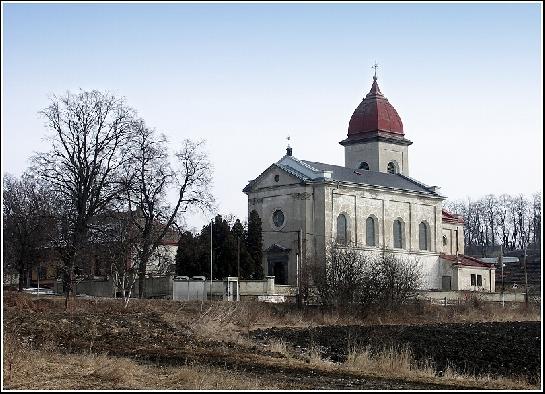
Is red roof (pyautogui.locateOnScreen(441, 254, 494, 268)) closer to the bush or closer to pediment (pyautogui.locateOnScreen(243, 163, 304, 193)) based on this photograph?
pediment (pyautogui.locateOnScreen(243, 163, 304, 193))

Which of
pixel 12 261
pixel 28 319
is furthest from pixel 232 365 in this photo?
pixel 12 261

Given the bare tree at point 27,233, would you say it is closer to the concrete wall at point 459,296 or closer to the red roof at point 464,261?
the concrete wall at point 459,296

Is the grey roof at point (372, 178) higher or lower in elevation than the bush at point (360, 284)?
higher

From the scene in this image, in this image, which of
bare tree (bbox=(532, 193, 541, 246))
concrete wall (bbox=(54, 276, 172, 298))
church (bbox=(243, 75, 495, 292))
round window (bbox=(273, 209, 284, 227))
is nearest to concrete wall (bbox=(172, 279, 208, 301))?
concrete wall (bbox=(54, 276, 172, 298))

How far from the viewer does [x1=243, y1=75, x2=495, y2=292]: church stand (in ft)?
185

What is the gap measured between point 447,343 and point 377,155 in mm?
41300

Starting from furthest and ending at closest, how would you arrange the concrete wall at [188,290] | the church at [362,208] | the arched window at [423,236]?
the arched window at [423,236] → the church at [362,208] → the concrete wall at [188,290]

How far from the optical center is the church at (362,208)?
5628 centimetres

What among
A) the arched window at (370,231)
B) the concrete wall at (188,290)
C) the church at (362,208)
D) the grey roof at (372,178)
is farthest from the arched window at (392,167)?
the concrete wall at (188,290)

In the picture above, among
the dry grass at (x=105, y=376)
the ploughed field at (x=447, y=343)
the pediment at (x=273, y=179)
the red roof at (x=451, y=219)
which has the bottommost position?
the ploughed field at (x=447, y=343)

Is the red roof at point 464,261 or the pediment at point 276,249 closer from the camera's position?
the pediment at point 276,249

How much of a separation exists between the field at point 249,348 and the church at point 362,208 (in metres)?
13.9

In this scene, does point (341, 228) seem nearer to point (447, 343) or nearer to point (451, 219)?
point (451, 219)

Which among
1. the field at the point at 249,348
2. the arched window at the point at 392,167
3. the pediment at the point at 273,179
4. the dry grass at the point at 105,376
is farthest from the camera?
the arched window at the point at 392,167
